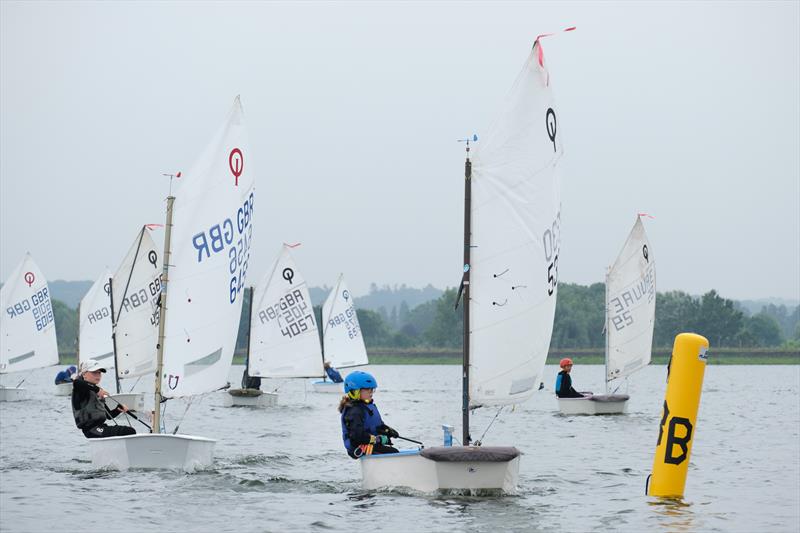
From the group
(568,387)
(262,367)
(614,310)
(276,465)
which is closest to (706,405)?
(614,310)

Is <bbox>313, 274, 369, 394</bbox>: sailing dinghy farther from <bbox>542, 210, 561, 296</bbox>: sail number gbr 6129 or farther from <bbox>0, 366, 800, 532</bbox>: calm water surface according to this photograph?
<bbox>542, 210, 561, 296</bbox>: sail number gbr 6129

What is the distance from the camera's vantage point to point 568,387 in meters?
37.6

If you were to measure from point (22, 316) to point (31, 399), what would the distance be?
12.1ft

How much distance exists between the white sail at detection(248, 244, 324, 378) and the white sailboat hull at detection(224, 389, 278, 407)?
1.75 metres

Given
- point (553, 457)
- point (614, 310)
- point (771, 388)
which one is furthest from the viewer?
point (771, 388)

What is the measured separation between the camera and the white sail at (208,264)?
2184 cm

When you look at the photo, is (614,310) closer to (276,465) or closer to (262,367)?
(262,367)

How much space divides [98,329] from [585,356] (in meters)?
116

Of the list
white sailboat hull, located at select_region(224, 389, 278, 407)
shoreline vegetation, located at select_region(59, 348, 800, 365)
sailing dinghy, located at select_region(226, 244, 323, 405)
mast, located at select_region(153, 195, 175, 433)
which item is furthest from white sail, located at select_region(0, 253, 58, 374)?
shoreline vegetation, located at select_region(59, 348, 800, 365)

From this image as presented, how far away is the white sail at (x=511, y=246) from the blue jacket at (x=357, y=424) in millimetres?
1659

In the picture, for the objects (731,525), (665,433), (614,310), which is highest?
(614,310)

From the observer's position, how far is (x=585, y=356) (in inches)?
6265

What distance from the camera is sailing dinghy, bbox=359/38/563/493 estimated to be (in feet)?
60.5

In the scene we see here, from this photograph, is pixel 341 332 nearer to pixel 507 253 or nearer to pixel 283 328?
pixel 283 328
